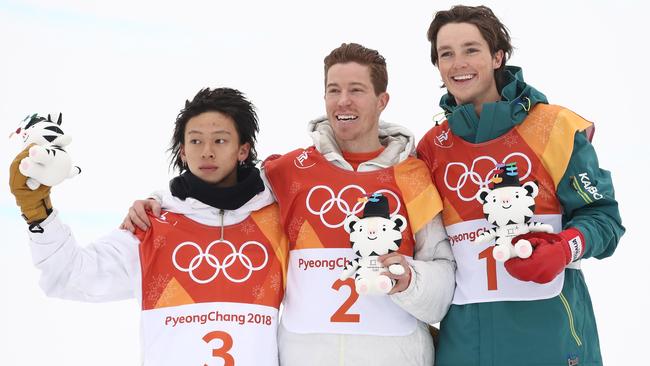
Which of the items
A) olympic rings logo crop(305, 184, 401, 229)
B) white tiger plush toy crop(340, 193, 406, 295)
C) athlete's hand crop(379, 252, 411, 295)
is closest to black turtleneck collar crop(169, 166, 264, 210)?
olympic rings logo crop(305, 184, 401, 229)

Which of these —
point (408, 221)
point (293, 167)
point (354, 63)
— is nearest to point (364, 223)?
point (408, 221)

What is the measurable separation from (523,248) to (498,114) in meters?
0.70

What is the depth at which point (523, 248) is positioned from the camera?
8.37ft

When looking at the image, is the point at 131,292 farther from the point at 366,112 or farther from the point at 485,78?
the point at 485,78

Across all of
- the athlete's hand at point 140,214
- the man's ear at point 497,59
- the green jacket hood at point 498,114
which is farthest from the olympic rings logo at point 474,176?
the athlete's hand at point 140,214

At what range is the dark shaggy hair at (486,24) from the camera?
10.5 feet

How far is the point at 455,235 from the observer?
310 cm

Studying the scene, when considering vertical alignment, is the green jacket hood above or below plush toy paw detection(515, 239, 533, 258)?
above

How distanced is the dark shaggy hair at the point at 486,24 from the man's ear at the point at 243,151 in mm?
1036

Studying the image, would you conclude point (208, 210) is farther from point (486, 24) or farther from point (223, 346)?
point (486, 24)

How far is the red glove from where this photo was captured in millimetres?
2590

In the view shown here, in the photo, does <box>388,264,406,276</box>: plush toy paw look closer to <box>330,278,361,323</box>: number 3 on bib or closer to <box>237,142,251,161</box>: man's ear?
<box>330,278,361,323</box>: number 3 on bib

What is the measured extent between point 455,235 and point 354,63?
2.94 ft

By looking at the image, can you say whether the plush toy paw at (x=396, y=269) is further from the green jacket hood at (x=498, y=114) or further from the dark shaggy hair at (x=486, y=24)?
the dark shaggy hair at (x=486, y=24)
